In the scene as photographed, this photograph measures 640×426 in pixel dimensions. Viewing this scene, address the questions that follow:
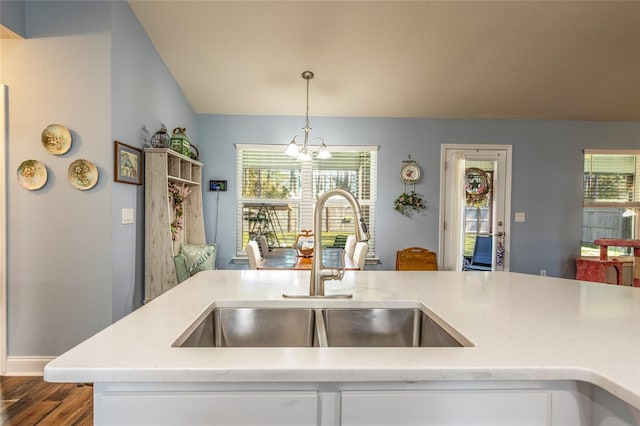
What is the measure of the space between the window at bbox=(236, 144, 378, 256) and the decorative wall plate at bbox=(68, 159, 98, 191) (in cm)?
198

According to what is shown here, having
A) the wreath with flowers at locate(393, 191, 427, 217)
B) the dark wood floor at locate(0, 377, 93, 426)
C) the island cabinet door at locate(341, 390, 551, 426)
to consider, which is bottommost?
the dark wood floor at locate(0, 377, 93, 426)

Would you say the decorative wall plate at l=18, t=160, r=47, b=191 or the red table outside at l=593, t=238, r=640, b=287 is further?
the red table outside at l=593, t=238, r=640, b=287

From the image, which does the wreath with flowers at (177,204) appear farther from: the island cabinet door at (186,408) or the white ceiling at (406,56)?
the island cabinet door at (186,408)

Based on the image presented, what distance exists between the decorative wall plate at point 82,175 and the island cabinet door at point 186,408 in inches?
75.7

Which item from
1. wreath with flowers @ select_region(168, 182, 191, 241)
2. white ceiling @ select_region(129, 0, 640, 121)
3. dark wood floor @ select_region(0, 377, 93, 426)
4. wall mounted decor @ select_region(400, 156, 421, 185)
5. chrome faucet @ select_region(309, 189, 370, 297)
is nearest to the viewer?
chrome faucet @ select_region(309, 189, 370, 297)

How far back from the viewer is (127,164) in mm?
2332

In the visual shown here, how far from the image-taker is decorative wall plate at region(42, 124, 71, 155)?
211cm

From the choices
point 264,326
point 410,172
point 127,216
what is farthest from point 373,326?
point 410,172

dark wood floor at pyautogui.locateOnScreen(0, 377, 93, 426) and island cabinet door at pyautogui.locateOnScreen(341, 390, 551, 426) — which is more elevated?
island cabinet door at pyautogui.locateOnScreen(341, 390, 551, 426)

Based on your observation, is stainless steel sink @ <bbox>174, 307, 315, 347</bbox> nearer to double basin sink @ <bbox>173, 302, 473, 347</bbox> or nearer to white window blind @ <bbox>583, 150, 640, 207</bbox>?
double basin sink @ <bbox>173, 302, 473, 347</bbox>

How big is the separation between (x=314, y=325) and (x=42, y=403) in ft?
6.34

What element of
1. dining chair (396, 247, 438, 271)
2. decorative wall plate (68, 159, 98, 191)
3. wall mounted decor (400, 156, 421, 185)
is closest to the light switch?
decorative wall plate (68, 159, 98, 191)

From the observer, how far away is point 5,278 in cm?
215

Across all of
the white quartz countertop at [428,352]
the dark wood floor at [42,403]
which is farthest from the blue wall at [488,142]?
the white quartz countertop at [428,352]
